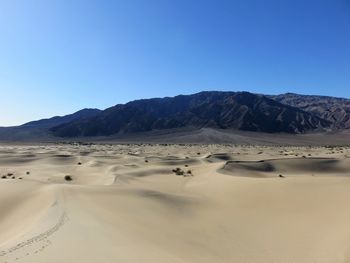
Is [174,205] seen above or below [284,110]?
below

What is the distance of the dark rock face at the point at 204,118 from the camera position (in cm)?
13100

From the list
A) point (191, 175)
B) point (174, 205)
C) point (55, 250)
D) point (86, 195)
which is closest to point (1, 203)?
point (86, 195)

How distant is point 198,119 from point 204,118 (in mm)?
2273

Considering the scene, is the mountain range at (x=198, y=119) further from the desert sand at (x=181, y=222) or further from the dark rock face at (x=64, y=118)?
the desert sand at (x=181, y=222)

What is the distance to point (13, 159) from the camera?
1395 inches

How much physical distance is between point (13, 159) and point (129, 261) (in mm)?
30219

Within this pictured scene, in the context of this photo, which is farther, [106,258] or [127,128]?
[127,128]

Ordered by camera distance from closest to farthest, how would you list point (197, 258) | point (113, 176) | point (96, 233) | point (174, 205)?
point (197, 258), point (96, 233), point (174, 205), point (113, 176)

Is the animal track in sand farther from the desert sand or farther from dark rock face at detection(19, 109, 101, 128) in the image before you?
dark rock face at detection(19, 109, 101, 128)

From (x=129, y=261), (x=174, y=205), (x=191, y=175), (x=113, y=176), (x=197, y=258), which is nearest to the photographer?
(x=129, y=261)

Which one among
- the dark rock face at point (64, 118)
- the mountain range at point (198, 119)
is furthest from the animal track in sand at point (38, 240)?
the dark rock face at point (64, 118)

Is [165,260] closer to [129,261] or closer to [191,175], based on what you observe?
[129,261]

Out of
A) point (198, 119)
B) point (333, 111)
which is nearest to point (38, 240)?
point (198, 119)

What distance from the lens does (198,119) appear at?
138 m
